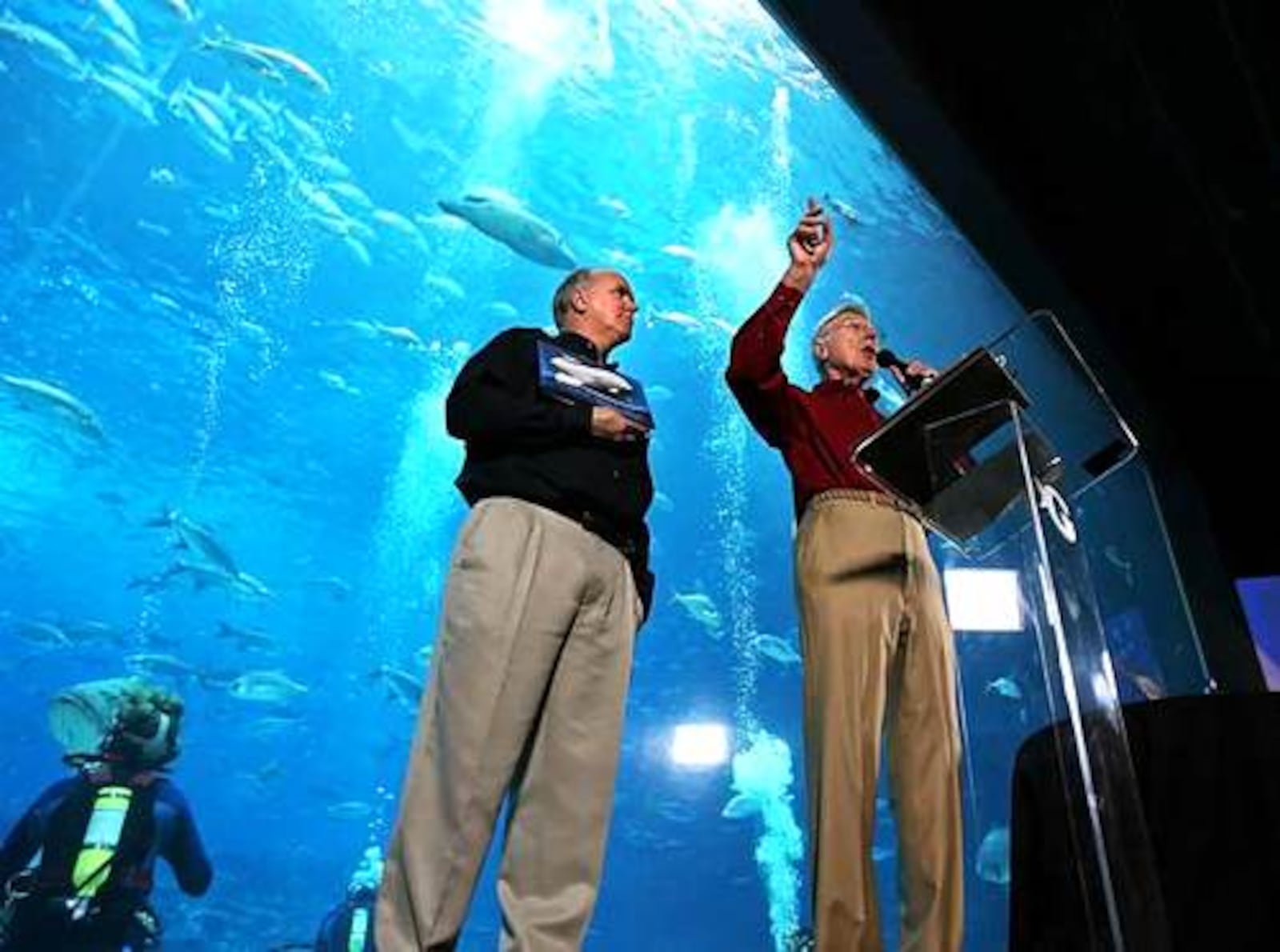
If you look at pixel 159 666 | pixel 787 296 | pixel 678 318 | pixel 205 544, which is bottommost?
pixel 787 296

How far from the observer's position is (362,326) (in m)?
18.0

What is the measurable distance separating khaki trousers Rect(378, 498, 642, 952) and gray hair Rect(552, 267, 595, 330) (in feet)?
2.10

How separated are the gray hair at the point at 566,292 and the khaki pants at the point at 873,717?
783 mm

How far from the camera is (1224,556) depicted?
301 inches

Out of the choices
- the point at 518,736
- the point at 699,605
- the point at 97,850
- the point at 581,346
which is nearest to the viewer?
the point at 518,736

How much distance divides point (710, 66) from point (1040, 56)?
8.89 metres

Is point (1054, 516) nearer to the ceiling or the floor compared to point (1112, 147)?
nearer to the floor

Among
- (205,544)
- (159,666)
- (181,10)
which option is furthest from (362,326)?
(159,666)

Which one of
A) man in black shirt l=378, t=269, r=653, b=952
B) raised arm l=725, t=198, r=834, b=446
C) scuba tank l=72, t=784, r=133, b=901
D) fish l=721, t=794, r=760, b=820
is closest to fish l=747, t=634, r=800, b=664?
fish l=721, t=794, r=760, b=820

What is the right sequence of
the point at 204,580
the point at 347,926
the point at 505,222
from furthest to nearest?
the point at 204,580 < the point at 505,222 < the point at 347,926

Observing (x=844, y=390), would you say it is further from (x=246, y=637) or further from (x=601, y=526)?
(x=246, y=637)

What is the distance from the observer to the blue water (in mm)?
13727

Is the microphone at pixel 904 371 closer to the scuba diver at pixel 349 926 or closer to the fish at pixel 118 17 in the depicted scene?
the scuba diver at pixel 349 926

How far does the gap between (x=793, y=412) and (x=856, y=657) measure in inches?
27.6
